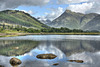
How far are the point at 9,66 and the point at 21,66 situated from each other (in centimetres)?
323

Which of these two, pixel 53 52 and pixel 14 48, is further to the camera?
pixel 14 48

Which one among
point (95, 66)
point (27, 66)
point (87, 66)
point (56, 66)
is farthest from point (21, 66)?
point (95, 66)

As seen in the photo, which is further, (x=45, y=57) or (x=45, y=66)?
(x=45, y=57)

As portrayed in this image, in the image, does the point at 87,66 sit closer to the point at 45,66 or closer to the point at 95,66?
the point at 95,66

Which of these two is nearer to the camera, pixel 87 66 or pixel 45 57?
pixel 87 66

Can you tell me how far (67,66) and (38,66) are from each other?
7.63 m

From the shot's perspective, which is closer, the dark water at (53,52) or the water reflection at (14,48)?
the dark water at (53,52)

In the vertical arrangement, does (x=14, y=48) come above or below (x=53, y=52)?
above

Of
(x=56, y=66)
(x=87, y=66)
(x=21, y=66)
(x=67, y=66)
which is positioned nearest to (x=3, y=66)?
(x=21, y=66)

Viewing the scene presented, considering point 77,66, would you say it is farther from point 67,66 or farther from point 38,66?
point 38,66

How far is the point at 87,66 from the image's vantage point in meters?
31.3

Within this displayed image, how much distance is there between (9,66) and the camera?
3069 centimetres

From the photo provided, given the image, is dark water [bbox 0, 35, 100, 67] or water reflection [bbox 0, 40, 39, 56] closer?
dark water [bbox 0, 35, 100, 67]

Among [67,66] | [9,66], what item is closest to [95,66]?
[67,66]
